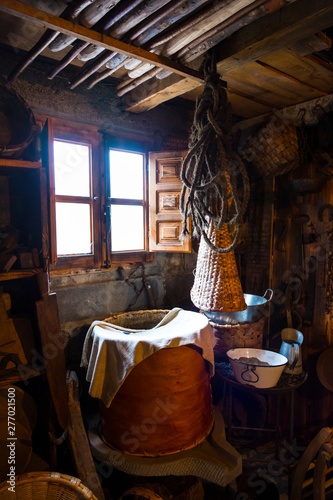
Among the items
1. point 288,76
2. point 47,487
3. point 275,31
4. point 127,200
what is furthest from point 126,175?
point 47,487

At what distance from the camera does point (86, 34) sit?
1.71 meters

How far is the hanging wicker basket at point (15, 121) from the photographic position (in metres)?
1.87

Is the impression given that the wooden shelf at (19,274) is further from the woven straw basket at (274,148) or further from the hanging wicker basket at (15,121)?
the woven straw basket at (274,148)

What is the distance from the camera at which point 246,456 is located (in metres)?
2.72

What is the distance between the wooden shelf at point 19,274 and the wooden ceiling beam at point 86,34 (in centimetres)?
132

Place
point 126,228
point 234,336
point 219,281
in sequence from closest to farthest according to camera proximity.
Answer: point 219,281 → point 234,336 → point 126,228

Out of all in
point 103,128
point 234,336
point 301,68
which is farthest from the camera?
point 103,128

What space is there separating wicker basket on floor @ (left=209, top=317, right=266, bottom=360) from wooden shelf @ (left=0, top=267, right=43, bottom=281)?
153cm

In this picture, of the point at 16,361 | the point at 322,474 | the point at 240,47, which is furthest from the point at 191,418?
the point at 240,47

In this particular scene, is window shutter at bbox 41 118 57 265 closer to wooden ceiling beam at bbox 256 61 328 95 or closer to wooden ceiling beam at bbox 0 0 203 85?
wooden ceiling beam at bbox 0 0 203 85

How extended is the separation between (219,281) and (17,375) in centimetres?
151

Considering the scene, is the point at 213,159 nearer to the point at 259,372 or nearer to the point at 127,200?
the point at 127,200

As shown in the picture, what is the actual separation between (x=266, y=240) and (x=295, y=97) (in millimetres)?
1559

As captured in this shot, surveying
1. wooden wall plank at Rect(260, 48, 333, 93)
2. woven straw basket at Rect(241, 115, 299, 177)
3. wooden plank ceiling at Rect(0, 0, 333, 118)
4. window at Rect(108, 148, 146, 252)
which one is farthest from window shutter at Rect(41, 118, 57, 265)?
woven straw basket at Rect(241, 115, 299, 177)
